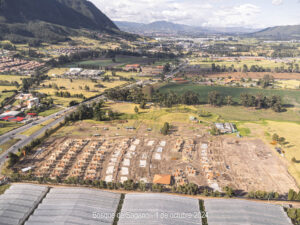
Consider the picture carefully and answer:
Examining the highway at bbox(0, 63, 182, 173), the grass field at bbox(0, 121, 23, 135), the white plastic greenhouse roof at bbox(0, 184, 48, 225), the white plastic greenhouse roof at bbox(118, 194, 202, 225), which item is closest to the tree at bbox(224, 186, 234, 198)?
the white plastic greenhouse roof at bbox(118, 194, 202, 225)

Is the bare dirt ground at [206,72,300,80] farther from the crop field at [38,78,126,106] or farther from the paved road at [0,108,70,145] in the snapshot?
the paved road at [0,108,70,145]

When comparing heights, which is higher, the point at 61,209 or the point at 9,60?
the point at 9,60

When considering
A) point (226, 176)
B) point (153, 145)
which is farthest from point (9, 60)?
point (226, 176)

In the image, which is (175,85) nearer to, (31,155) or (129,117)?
(129,117)

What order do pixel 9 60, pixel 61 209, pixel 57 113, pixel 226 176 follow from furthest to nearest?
1. pixel 9 60
2. pixel 57 113
3. pixel 226 176
4. pixel 61 209

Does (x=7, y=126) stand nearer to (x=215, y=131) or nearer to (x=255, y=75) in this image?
(x=215, y=131)

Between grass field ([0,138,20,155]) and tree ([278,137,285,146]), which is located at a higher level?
tree ([278,137,285,146])

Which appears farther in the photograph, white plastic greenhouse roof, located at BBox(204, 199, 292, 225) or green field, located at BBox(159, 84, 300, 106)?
green field, located at BBox(159, 84, 300, 106)
